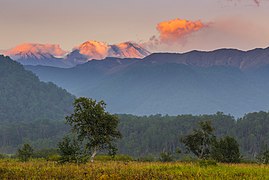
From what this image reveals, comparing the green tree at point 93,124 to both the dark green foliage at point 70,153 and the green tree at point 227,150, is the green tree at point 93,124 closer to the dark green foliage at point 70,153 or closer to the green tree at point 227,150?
the dark green foliage at point 70,153

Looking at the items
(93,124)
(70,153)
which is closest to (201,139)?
(93,124)

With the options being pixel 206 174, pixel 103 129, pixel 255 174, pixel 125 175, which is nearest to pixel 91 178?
pixel 125 175

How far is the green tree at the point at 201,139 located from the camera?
6341 centimetres

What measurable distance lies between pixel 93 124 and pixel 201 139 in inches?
1060

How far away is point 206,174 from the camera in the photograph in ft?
80.3

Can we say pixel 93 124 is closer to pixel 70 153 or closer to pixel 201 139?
pixel 70 153

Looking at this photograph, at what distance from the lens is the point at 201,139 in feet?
212

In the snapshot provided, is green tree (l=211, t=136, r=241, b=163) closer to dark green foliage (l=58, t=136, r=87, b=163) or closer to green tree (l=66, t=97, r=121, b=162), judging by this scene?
green tree (l=66, t=97, r=121, b=162)

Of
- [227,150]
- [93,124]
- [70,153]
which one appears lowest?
[227,150]

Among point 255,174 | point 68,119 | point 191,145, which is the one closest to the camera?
point 255,174

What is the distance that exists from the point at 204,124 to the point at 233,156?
6719 millimetres

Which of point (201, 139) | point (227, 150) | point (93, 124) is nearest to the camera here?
point (93, 124)

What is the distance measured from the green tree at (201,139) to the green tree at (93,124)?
2368 centimetres

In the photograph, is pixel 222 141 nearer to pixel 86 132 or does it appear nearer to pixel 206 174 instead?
pixel 86 132
